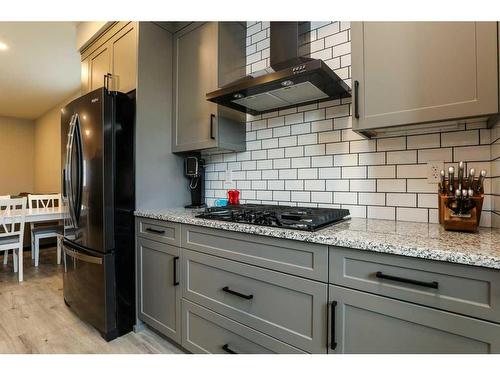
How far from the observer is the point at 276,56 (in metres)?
1.78

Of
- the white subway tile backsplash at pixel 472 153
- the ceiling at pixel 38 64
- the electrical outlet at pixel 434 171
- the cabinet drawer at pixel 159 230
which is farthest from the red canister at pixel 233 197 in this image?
the ceiling at pixel 38 64

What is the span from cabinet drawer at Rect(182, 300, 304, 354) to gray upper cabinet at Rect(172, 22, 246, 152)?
1.13 meters

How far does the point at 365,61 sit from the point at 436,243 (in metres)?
0.89

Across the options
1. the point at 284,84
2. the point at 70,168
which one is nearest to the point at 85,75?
the point at 70,168

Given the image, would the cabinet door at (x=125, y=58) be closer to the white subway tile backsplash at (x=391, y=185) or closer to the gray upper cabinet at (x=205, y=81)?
the gray upper cabinet at (x=205, y=81)

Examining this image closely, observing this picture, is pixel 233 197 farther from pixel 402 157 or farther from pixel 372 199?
pixel 402 157

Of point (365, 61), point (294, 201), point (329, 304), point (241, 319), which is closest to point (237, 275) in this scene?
point (241, 319)

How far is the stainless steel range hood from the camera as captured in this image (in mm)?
1383

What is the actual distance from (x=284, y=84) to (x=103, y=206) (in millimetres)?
1396

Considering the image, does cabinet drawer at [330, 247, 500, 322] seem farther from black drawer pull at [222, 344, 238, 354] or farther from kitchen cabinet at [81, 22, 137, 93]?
kitchen cabinet at [81, 22, 137, 93]

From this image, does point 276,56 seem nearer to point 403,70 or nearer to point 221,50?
point 221,50
